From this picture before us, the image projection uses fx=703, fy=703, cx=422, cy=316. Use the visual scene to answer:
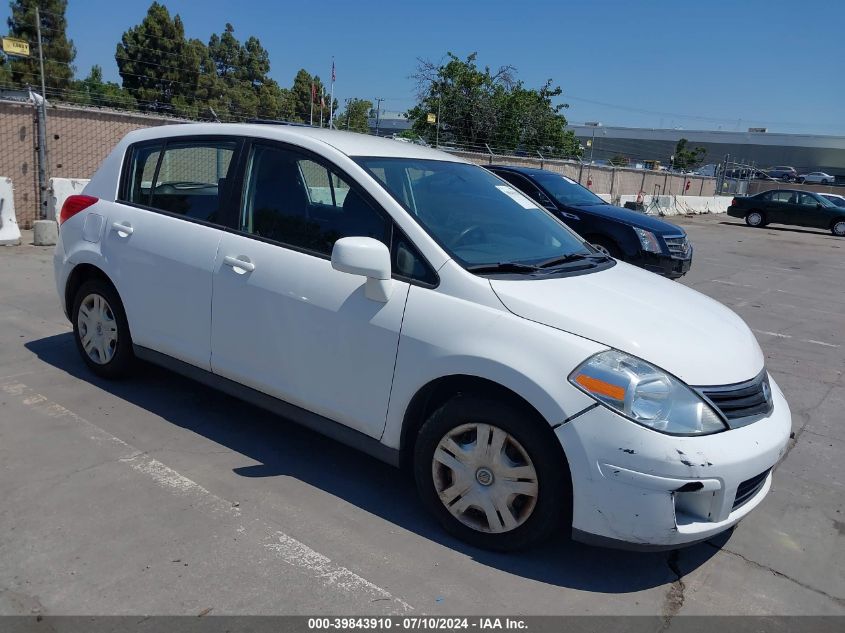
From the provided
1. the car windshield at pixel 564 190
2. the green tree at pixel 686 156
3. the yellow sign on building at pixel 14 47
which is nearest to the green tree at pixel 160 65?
the yellow sign on building at pixel 14 47

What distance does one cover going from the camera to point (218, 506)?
11.2 ft

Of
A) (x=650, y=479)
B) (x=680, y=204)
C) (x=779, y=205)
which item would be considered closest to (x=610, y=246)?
(x=650, y=479)

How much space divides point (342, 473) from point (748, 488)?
2.04 metres

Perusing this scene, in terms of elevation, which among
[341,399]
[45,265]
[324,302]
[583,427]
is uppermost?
[324,302]

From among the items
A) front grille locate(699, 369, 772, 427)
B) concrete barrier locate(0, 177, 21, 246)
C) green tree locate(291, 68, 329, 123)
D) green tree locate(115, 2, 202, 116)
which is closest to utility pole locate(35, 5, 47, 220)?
concrete barrier locate(0, 177, 21, 246)

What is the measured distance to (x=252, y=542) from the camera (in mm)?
3129

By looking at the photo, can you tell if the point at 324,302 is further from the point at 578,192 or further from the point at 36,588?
the point at 578,192

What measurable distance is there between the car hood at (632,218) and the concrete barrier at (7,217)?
770 centimetres

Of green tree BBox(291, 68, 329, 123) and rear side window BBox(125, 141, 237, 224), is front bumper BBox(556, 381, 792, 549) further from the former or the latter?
green tree BBox(291, 68, 329, 123)

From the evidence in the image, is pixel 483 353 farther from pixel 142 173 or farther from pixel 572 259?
pixel 142 173

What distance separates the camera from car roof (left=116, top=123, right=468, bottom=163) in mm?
3922

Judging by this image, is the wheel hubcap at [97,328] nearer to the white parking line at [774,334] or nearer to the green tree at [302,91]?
the white parking line at [774,334]
